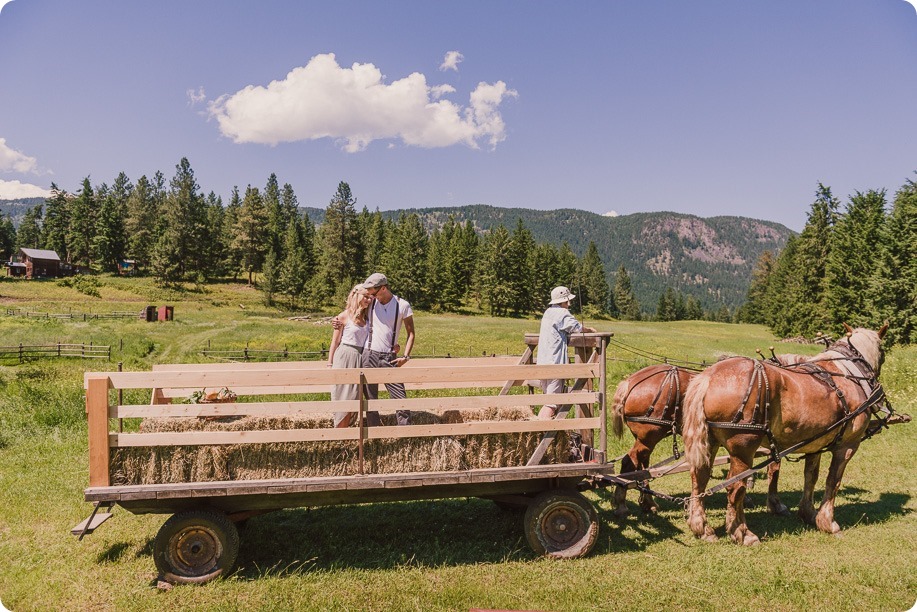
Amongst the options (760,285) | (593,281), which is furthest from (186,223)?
(760,285)

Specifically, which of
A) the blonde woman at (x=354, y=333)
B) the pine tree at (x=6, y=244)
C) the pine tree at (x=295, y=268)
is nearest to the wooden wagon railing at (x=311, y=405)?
the blonde woman at (x=354, y=333)

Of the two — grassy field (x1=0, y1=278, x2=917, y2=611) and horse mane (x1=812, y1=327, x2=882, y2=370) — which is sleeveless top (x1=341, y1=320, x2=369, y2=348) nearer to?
grassy field (x1=0, y1=278, x2=917, y2=611)

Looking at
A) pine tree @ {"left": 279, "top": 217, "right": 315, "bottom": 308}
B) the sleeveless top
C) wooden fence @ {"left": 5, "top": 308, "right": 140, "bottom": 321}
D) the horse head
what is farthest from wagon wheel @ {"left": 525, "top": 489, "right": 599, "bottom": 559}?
pine tree @ {"left": 279, "top": 217, "right": 315, "bottom": 308}

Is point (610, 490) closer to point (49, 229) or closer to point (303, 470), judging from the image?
point (303, 470)

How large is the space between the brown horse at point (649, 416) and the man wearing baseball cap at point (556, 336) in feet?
5.63

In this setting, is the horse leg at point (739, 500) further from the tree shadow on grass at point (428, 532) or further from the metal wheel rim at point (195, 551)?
the metal wheel rim at point (195, 551)

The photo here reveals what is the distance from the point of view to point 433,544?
6.47 meters

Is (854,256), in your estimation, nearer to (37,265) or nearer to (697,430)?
(697,430)

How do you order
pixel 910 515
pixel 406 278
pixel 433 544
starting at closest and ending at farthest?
pixel 433 544 → pixel 910 515 → pixel 406 278

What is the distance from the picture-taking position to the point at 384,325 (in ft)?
21.8

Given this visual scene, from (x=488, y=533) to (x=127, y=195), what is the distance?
4154 inches

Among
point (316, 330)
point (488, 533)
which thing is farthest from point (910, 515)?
point (316, 330)

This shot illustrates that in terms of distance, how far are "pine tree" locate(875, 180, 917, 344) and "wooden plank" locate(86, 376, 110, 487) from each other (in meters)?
34.8

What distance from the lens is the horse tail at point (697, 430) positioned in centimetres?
667
